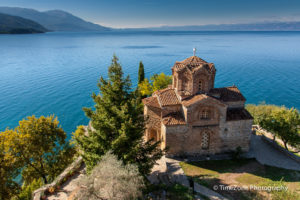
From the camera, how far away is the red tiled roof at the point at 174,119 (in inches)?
856

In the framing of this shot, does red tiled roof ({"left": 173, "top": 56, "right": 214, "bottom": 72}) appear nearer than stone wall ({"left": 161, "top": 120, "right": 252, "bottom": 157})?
No

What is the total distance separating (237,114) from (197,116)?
17.7 ft

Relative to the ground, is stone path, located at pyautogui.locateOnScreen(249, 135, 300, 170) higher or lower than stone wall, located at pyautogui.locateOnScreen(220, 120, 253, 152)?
lower

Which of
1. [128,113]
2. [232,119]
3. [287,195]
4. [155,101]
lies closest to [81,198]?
[128,113]

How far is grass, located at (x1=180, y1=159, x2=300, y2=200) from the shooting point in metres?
17.7

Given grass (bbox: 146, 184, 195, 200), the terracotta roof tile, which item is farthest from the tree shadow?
the terracotta roof tile

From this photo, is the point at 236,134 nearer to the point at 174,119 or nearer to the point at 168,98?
the point at 174,119

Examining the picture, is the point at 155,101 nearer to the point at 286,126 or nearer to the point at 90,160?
the point at 90,160

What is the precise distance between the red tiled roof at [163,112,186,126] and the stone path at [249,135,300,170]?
10.7 metres

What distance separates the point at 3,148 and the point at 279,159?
3163 centimetres

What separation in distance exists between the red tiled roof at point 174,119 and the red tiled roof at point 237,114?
5705mm

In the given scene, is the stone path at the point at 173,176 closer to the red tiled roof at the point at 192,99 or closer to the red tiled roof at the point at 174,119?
the red tiled roof at the point at 174,119

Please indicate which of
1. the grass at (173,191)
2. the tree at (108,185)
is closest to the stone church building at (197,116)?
the grass at (173,191)

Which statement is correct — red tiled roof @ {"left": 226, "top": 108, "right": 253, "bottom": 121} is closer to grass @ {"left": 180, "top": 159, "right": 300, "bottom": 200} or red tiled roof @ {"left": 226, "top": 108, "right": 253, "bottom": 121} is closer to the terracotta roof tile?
grass @ {"left": 180, "top": 159, "right": 300, "bottom": 200}
